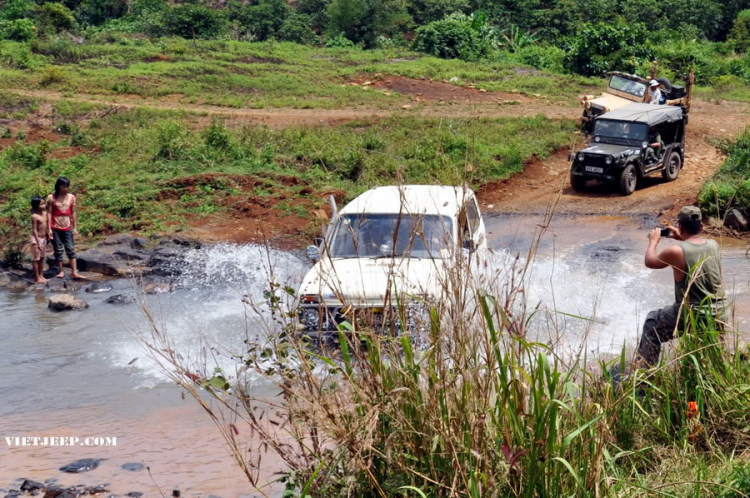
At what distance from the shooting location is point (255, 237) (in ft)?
43.5

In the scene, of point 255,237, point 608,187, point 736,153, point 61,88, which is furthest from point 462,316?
point 61,88

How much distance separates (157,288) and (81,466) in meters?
5.38

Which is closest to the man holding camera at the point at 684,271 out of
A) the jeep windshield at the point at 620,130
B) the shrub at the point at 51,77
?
the jeep windshield at the point at 620,130

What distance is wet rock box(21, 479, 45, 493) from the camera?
5.85 meters

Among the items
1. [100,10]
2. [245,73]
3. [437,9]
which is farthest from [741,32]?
[100,10]

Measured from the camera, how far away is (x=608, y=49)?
31.1 metres

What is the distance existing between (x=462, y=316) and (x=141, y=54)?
2977 cm

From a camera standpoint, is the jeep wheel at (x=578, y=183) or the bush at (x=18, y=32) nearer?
the jeep wheel at (x=578, y=183)

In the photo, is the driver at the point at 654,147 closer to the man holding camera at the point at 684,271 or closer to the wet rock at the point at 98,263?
the wet rock at the point at 98,263

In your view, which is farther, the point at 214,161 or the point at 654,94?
the point at 654,94

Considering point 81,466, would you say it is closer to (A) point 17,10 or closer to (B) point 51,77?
(B) point 51,77

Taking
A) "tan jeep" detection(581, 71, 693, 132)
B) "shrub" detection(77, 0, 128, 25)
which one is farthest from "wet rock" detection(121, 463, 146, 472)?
"shrub" detection(77, 0, 128, 25)

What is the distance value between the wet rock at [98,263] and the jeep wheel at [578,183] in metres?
8.58

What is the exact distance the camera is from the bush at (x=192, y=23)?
122ft
